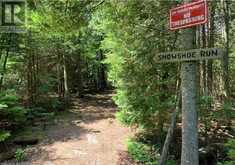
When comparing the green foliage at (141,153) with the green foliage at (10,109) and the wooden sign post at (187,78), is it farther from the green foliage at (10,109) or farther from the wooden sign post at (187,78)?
the wooden sign post at (187,78)

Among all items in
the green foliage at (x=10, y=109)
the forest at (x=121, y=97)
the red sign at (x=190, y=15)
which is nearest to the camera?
the red sign at (x=190, y=15)

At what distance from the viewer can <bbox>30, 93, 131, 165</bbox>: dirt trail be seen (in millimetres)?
10188

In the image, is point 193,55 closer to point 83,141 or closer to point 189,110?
point 189,110

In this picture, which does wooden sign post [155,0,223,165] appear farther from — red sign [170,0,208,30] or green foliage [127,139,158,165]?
green foliage [127,139,158,165]

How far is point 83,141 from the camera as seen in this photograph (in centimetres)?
1188

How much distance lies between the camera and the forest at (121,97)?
22.8 feet

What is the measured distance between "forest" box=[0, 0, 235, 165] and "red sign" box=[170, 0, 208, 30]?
0.92 ft

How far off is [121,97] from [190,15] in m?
7.28

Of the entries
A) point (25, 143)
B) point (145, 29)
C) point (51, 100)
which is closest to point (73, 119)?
point (51, 100)

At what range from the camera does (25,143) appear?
11.8m

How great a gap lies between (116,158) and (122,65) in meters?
3.07

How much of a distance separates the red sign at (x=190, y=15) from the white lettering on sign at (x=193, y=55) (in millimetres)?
367

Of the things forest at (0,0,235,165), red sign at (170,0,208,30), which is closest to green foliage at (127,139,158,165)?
forest at (0,0,235,165)

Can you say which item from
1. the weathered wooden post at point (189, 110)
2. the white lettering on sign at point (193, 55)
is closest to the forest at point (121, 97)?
the weathered wooden post at point (189, 110)
